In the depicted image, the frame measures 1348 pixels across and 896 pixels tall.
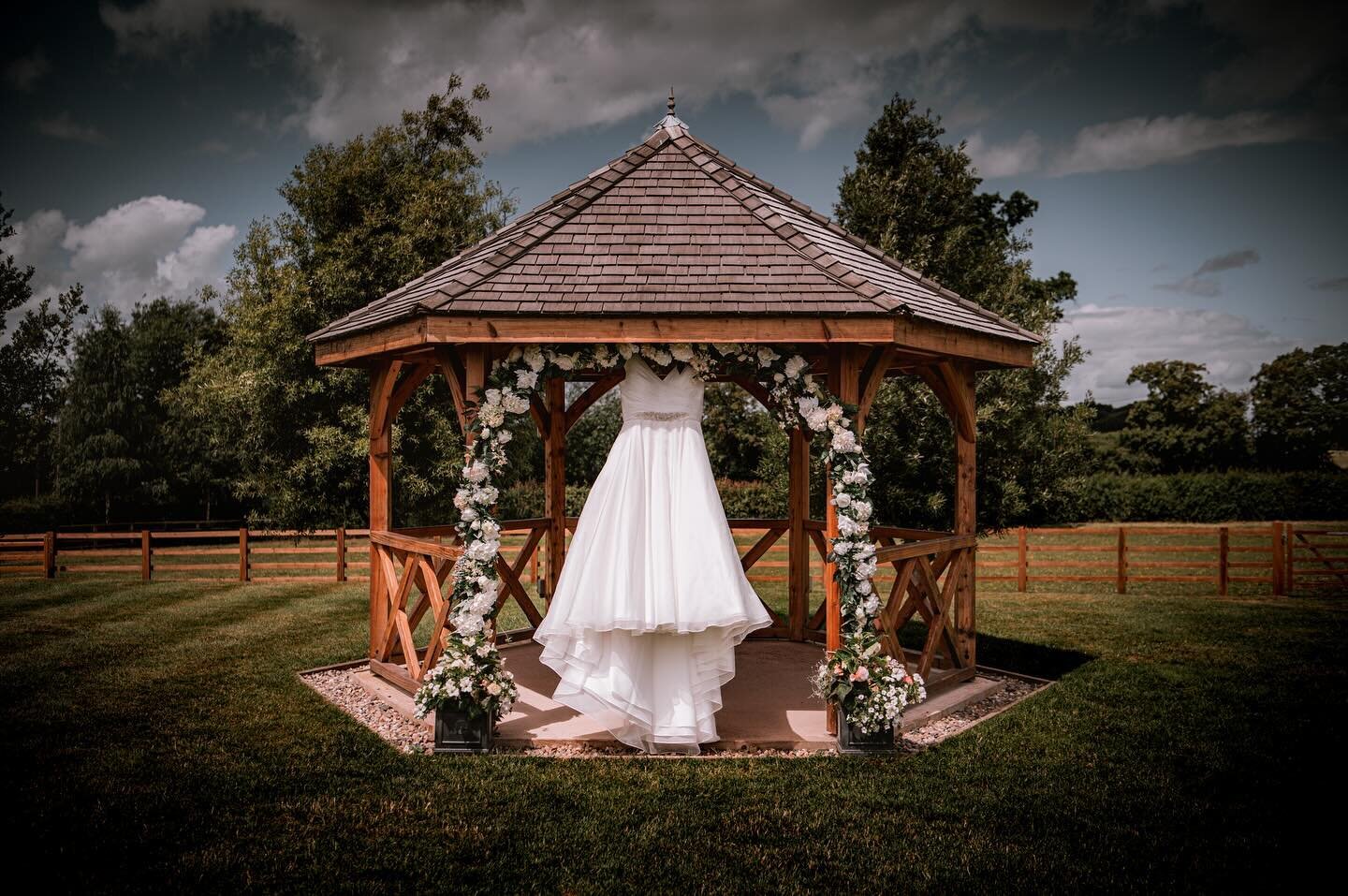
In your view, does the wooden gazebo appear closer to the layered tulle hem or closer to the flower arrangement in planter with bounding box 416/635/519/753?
the flower arrangement in planter with bounding box 416/635/519/753

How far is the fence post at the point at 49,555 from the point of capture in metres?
14.6

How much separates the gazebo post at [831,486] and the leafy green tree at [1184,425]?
102 ft

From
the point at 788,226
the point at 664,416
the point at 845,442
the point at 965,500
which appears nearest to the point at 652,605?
the point at 664,416

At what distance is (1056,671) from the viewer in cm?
827

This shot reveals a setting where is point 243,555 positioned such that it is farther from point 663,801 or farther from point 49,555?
point 663,801

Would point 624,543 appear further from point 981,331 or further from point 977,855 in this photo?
point 981,331

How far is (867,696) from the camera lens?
5.59 metres

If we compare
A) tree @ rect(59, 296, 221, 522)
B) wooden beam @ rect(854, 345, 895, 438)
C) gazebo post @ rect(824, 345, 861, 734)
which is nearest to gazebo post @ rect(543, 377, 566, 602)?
gazebo post @ rect(824, 345, 861, 734)

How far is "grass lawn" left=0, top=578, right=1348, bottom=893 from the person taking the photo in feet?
13.0

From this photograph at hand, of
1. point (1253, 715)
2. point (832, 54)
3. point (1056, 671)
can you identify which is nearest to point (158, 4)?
point (832, 54)

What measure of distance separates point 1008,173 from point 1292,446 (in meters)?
18.6

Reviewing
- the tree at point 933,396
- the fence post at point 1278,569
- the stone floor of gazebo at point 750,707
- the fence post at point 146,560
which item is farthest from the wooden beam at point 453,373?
the fence post at point 1278,569

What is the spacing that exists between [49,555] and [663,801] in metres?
15.3

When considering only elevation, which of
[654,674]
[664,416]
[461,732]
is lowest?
[461,732]
